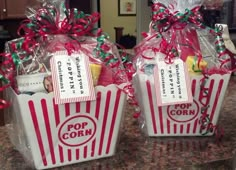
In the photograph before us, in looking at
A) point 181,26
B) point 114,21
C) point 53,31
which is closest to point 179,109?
point 181,26

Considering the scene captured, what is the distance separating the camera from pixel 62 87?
594 millimetres

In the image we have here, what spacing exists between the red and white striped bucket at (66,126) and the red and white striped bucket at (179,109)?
89 mm

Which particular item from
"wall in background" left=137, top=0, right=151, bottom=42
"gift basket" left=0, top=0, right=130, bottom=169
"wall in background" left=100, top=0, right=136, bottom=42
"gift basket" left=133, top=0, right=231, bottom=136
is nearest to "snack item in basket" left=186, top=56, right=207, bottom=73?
"gift basket" left=133, top=0, right=231, bottom=136

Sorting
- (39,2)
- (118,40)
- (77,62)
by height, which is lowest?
(118,40)

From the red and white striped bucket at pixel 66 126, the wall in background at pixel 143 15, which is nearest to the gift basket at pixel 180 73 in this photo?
the red and white striped bucket at pixel 66 126

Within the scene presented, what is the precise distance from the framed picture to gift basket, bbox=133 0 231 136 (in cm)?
480

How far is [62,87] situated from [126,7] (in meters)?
5.06

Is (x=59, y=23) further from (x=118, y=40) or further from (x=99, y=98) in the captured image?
(x=118, y=40)

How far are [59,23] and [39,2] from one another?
3.5 inches

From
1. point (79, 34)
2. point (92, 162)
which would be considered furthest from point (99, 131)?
point (79, 34)

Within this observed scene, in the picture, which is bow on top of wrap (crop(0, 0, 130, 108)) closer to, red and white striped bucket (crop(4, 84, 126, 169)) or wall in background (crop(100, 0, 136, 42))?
red and white striped bucket (crop(4, 84, 126, 169))

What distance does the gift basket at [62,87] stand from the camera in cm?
60

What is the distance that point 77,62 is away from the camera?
2.01 ft

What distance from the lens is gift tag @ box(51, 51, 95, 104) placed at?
594 millimetres
